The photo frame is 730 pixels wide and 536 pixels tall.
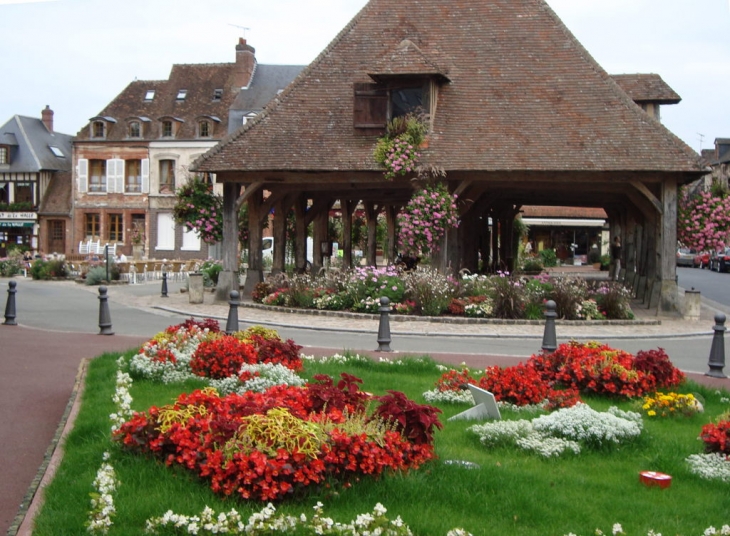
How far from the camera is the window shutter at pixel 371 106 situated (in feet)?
71.5

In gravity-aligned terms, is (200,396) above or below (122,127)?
below

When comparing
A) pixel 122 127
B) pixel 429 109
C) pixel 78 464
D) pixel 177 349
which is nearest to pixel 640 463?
pixel 78 464

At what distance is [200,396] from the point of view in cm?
663

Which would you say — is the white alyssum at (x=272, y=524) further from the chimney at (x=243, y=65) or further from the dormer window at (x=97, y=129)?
the dormer window at (x=97, y=129)

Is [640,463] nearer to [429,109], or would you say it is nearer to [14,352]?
[14,352]

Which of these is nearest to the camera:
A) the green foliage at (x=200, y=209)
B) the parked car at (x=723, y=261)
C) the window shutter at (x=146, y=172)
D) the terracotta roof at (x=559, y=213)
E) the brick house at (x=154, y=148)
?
the green foliage at (x=200, y=209)

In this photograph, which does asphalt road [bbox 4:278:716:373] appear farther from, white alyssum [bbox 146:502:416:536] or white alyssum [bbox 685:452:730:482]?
white alyssum [bbox 146:502:416:536]

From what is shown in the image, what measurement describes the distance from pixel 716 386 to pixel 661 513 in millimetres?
5826

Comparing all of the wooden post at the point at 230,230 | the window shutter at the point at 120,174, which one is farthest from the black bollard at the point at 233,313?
Answer: the window shutter at the point at 120,174

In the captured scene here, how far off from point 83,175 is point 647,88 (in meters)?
35.2

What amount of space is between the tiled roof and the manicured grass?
5251 cm

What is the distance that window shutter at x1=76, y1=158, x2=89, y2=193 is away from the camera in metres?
51.1

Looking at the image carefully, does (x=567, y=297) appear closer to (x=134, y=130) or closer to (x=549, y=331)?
(x=549, y=331)

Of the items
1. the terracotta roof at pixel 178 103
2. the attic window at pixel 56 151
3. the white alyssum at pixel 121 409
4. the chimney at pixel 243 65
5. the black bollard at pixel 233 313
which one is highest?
the chimney at pixel 243 65
